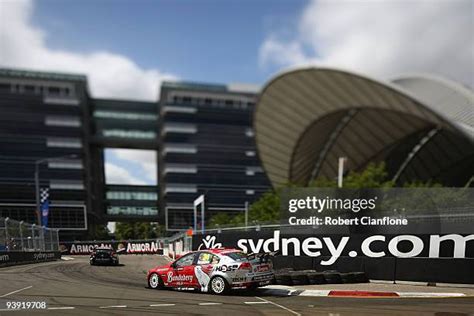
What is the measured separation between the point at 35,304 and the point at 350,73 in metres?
40.6

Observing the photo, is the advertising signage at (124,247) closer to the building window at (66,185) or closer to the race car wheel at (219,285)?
the building window at (66,185)

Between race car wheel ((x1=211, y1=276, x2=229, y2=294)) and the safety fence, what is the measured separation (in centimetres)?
1595

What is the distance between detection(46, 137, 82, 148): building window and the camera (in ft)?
338

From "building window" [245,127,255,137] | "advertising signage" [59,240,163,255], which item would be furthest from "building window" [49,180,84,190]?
"building window" [245,127,255,137]

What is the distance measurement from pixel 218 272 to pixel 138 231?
104m

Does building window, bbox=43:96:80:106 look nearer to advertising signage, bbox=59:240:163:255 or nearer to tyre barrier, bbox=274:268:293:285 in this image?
advertising signage, bbox=59:240:163:255

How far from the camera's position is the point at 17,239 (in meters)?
27.7

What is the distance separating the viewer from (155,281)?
1515cm

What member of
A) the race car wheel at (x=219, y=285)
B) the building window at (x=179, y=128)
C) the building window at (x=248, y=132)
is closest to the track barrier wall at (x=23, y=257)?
the race car wheel at (x=219, y=285)

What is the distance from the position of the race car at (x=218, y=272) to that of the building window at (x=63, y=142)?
96.1 meters

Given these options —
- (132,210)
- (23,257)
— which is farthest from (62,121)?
(23,257)

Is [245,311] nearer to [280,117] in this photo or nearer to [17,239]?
[17,239]

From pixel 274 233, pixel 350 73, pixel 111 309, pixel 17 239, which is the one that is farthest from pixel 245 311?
pixel 350 73

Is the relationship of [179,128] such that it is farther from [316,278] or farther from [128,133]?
[316,278]
